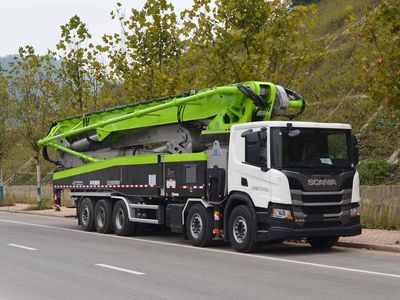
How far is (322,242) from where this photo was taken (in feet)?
46.9

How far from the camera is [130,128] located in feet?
58.7

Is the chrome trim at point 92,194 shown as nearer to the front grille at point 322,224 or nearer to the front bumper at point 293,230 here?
the front bumper at point 293,230

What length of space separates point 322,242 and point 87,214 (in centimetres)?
822

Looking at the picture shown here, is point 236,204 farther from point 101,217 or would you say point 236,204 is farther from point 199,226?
point 101,217

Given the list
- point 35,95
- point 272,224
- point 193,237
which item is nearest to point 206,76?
point 193,237

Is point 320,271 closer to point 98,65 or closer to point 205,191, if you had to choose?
point 205,191

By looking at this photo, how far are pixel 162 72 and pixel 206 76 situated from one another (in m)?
4.08

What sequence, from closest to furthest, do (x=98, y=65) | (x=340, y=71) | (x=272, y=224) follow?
(x=272, y=224)
(x=98, y=65)
(x=340, y=71)

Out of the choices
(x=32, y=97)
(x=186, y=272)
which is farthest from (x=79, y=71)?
(x=186, y=272)

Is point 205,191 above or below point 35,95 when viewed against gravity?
below

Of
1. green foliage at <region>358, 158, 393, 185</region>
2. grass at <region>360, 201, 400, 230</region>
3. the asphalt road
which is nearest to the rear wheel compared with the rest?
the asphalt road

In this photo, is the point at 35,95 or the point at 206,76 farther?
the point at 35,95

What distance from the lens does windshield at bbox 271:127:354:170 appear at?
12.8 metres

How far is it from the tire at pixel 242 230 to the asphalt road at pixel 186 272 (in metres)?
0.22
